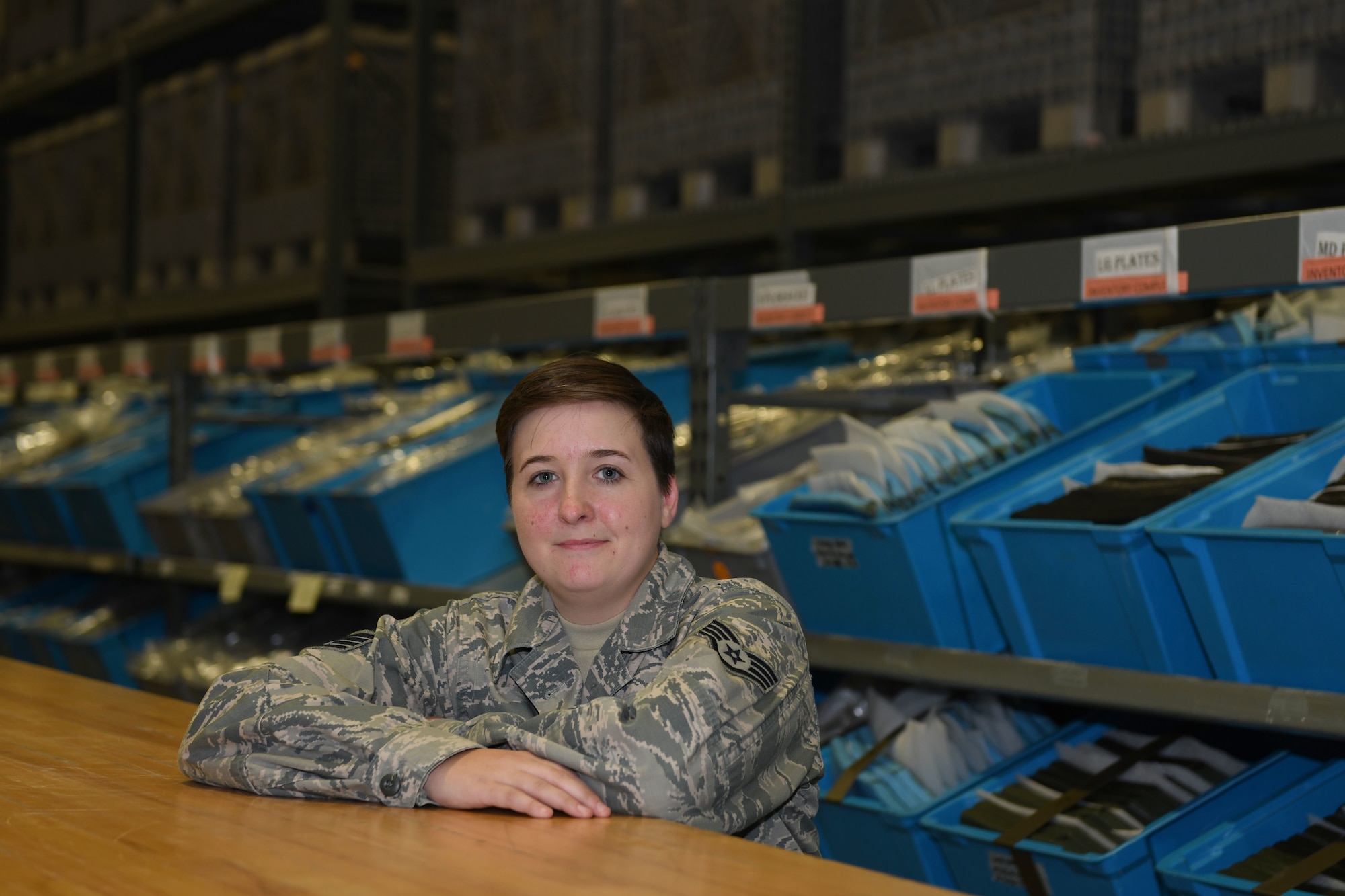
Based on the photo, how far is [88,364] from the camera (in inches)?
178

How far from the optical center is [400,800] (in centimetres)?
132

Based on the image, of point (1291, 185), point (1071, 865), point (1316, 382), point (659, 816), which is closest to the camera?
point (659, 816)

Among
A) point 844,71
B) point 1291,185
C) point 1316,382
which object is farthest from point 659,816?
point 844,71

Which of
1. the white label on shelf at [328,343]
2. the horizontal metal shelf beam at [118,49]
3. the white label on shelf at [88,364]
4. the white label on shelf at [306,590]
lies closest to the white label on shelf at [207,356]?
the white label on shelf at [328,343]

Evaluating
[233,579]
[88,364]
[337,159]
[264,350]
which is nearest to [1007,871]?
[233,579]

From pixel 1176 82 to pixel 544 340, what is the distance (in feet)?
4.32

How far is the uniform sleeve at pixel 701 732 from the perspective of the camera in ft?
4.14

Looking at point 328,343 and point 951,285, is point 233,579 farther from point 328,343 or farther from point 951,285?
point 951,285

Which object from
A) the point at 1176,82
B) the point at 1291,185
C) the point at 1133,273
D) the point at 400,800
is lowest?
the point at 400,800

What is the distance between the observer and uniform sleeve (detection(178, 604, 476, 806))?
133 cm

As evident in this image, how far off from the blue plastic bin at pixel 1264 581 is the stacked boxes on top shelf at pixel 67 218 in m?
5.18

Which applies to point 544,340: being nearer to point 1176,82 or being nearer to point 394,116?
point 1176,82

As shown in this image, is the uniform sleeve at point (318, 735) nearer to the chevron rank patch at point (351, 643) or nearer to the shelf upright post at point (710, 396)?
the chevron rank patch at point (351, 643)

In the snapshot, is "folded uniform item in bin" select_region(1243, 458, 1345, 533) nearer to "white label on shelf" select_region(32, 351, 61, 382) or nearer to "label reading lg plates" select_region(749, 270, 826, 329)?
"label reading lg plates" select_region(749, 270, 826, 329)
